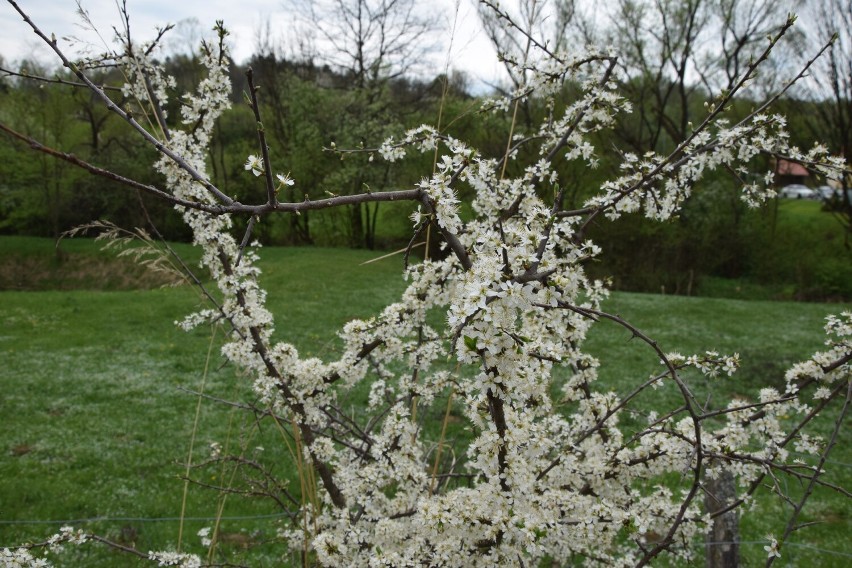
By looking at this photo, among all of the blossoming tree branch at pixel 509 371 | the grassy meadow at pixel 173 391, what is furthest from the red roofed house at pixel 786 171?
the grassy meadow at pixel 173 391

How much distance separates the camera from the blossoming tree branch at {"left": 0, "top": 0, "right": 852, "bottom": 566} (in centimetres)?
169

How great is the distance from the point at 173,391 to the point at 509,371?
880 centimetres

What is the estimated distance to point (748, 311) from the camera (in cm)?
1469

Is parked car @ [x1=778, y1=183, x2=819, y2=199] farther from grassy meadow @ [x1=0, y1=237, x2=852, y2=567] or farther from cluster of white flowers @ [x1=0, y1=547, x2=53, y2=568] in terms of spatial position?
cluster of white flowers @ [x1=0, y1=547, x2=53, y2=568]

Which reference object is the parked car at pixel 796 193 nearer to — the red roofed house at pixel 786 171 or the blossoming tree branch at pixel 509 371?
the red roofed house at pixel 786 171

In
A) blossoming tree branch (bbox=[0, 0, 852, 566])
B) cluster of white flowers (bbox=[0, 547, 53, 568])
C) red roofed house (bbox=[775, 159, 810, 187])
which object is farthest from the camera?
red roofed house (bbox=[775, 159, 810, 187])

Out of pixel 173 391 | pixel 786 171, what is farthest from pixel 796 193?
pixel 173 391

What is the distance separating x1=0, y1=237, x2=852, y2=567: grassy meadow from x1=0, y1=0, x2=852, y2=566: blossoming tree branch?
0.32 metres

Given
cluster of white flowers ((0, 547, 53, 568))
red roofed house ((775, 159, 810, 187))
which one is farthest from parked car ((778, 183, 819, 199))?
cluster of white flowers ((0, 547, 53, 568))

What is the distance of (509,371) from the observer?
61.2 inches

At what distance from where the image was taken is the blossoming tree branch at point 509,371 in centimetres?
169

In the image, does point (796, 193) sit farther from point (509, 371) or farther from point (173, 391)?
point (509, 371)

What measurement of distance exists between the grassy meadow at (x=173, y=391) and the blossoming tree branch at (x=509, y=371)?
32 cm

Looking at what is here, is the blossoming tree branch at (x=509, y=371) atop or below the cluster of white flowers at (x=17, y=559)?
atop
